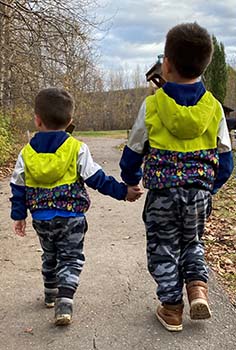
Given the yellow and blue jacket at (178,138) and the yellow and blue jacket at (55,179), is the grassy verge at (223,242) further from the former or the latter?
the yellow and blue jacket at (55,179)

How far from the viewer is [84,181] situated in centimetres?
338

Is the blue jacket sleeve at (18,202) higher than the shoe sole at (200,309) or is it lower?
higher

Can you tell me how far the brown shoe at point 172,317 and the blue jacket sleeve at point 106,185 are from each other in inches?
31.0

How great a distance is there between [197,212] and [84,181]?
2.56ft

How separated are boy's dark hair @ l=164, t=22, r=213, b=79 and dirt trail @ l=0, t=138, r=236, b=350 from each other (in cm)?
164

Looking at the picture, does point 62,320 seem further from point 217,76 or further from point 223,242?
point 217,76

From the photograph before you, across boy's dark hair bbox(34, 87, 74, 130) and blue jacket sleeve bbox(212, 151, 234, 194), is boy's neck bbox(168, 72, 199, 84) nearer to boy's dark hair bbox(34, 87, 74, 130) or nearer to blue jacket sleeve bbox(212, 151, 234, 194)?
blue jacket sleeve bbox(212, 151, 234, 194)

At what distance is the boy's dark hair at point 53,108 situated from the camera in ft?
11.0

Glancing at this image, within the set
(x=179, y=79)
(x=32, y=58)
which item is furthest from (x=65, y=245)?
(x=32, y=58)

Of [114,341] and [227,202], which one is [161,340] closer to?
[114,341]

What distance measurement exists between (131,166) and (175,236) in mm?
542

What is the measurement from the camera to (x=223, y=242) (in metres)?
5.78

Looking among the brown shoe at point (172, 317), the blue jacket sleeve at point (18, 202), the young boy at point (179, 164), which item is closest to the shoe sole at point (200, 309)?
the young boy at point (179, 164)

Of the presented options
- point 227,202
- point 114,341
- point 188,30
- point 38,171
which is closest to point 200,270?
point 114,341
